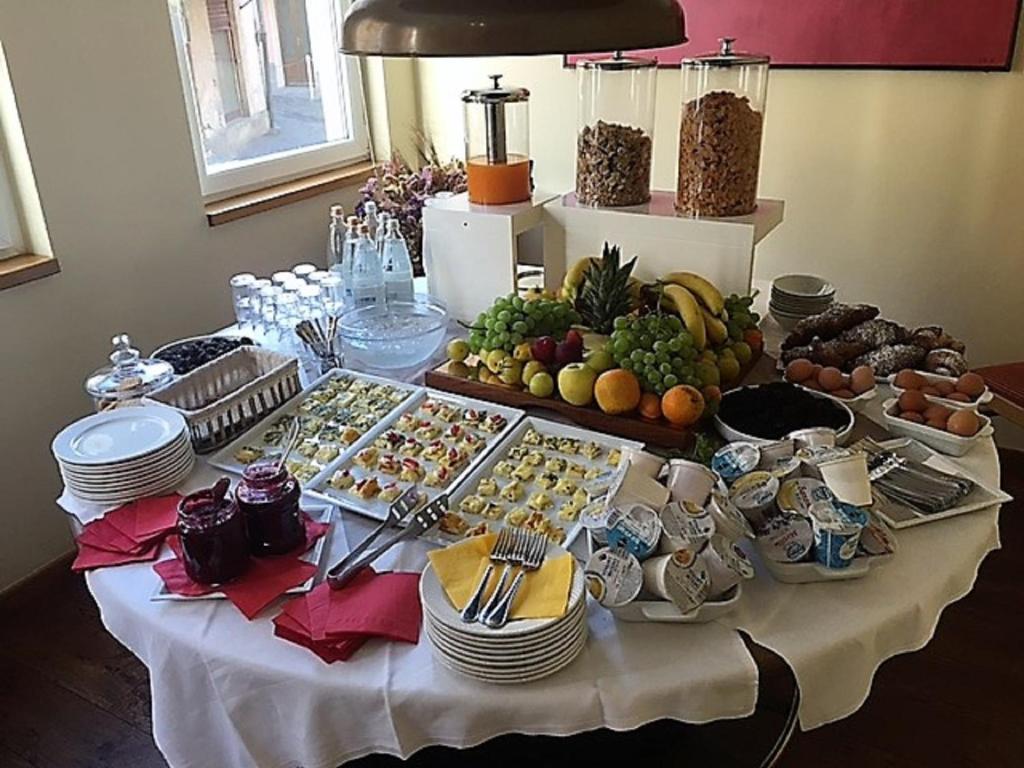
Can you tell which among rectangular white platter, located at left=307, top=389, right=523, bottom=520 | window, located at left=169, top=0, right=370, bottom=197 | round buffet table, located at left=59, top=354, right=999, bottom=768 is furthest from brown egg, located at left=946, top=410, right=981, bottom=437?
window, located at left=169, top=0, right=370, bottom=197

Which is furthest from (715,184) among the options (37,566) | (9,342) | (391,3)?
(37,566)

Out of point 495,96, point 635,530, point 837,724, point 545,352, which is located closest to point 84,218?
point 495,96

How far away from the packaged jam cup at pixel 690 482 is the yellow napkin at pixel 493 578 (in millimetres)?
181

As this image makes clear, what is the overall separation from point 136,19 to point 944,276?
2.37 m

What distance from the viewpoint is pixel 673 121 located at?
2.83 meters

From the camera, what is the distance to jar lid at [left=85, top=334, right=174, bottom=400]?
1522 mm

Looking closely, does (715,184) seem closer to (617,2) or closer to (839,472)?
(617,2)

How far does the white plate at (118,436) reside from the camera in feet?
4.38

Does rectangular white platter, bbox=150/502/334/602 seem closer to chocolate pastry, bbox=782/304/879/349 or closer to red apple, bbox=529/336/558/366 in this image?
red apple, bbox=529/336/558/366

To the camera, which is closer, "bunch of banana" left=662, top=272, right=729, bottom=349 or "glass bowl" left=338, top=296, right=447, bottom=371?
"bunch of banana" left=662, top=272, right=729, bottom=349

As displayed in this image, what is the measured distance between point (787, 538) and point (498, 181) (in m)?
1.08

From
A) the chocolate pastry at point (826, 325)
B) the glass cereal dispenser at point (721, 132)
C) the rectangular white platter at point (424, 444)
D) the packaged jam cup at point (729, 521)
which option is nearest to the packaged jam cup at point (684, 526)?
the packaged jam cup at point (729, 521)

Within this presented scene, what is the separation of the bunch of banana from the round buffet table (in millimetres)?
566

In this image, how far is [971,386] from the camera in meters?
1.46
